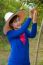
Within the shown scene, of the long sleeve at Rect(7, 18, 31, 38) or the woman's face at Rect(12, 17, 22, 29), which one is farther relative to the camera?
the woman's face at Rect(12, 17, 22, 29)

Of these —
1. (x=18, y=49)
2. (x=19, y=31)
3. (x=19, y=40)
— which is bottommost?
(x=18, y=49)

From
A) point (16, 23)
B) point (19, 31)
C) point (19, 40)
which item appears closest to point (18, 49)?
point (19, 40)

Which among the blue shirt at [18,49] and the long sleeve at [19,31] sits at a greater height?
the long sleeve at [19,31]

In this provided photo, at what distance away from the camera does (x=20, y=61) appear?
459 cm

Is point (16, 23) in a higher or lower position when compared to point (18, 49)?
higher

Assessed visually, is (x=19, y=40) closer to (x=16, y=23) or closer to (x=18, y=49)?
(x=18, y=49)

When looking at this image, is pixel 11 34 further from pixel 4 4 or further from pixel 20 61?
pixel 4 4

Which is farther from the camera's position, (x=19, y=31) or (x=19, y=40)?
(x=19, y=40)

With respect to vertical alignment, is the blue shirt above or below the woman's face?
below

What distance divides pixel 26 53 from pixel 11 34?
0.33 m

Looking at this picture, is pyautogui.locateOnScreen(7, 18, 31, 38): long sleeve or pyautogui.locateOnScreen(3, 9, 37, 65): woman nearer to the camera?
pyautogui.locateOnScreen(7, 18, 31, 38): long sleeve

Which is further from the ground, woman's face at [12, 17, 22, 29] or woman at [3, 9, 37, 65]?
woman's face at [12, 17, 22, 29]

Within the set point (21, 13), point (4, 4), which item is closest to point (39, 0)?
point (21, 13)

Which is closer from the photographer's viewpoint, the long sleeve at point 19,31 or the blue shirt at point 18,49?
the long sleeve at point 19,31
